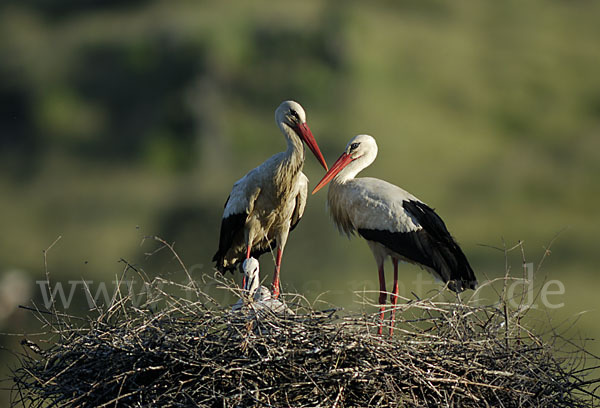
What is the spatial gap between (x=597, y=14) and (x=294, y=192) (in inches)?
1174

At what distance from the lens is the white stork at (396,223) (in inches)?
169

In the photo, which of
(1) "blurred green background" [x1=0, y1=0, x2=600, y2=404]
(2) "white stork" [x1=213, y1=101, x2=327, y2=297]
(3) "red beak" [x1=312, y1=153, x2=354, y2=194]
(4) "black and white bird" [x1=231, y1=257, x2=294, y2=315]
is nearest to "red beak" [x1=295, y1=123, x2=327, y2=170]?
(2) "white stork" [x1=213, y1=101, x2=327, y2=297]

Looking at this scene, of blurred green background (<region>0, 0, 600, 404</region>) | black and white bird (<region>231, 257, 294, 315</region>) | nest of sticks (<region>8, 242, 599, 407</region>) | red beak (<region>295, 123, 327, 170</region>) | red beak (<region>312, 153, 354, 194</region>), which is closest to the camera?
nest of sticks (<region>8, 242, 599, 407</region>)

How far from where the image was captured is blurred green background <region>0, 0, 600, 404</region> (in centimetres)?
2028

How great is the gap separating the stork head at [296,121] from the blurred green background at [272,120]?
13435 millimetres

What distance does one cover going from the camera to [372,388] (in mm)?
2799

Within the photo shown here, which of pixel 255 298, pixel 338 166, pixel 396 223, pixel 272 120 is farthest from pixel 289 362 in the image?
pixel 272 120

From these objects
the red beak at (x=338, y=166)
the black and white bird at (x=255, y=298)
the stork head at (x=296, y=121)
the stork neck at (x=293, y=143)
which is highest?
the stork head at (x=296, y=121)

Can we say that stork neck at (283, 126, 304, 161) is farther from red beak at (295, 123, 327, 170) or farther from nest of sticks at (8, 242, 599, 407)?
nest of sticks at (8, 242, 599, 407)

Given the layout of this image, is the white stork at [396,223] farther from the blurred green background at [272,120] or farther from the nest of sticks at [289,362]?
the blurred green background at [272,120]

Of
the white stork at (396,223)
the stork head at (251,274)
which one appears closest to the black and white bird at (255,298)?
the stork head at (251,274)

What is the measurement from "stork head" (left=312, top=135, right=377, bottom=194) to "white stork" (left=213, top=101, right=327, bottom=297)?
17 centimetres

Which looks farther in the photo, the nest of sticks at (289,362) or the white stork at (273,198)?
the white stork at (273,198)

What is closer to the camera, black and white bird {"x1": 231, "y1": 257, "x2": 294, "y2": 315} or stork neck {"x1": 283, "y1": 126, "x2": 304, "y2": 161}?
black and white bird {"x1": 231, "y1": 257, "x2": 294, "y2": 315}
